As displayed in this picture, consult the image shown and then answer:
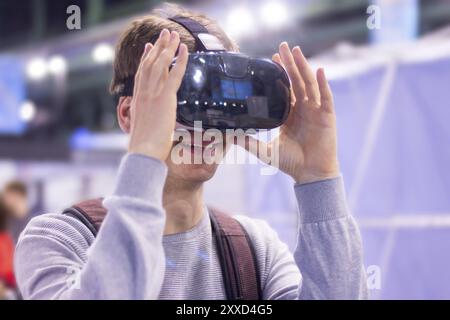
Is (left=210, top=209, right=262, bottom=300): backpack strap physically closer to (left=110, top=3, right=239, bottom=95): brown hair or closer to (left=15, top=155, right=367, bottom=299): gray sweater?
(left=15, top=155, right=367, bottom=299): gray sweater

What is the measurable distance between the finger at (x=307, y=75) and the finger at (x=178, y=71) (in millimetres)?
130

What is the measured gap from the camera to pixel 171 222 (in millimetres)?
594

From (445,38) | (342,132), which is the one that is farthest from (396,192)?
(445,38)

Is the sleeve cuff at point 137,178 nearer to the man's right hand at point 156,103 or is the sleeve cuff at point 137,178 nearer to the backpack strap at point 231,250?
the man's right hand at point 156,103

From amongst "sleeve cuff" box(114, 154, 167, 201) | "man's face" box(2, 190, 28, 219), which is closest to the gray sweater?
"sleeve cuff" box(114, 154, 167, 201)

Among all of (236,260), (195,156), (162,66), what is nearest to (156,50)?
(162,66)

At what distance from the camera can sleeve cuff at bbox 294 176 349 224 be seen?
0.55 m

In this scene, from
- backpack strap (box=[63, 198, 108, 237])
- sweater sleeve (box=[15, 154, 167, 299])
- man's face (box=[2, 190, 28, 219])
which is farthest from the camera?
man's face (box=[2, 190, 28, 219])

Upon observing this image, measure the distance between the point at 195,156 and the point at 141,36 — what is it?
0.39 ft

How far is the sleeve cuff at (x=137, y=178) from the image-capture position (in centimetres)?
46

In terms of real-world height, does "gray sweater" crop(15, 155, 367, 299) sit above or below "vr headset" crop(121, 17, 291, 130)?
below

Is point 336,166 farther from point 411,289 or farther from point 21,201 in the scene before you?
point 21,201

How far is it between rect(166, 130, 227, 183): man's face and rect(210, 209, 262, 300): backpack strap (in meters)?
0.07

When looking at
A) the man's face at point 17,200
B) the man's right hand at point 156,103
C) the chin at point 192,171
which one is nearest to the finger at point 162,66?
the man's right hand at point 156,103
